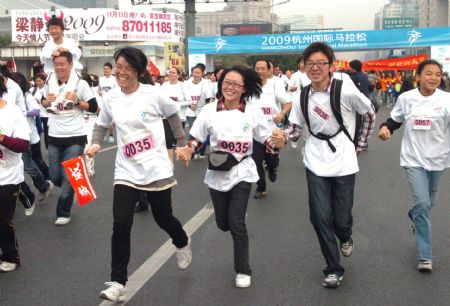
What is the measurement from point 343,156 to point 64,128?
3387 mm

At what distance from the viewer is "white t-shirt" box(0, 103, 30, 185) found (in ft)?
15.4

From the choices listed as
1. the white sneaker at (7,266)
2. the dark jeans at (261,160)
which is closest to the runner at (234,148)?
the white sneaker at (7,266)

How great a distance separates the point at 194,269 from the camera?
486 cm

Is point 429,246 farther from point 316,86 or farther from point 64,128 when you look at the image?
point 64,128

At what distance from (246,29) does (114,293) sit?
106m

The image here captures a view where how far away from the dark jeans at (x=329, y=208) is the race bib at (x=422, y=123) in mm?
845

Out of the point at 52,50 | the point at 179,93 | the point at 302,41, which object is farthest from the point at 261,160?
the point at 302,41

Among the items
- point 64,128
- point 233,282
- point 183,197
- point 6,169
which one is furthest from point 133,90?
point 183,197

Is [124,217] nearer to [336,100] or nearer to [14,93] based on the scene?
[336,100]

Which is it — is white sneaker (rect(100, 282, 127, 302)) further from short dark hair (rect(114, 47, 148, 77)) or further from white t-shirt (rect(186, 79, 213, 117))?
white t-shirt (rect(186, 79, 213, 117))

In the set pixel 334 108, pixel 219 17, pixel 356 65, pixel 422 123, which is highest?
pixel 219 17

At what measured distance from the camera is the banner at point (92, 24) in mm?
55375

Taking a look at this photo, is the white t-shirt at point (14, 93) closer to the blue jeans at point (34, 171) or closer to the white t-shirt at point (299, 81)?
the blue jeans at point (34, 171)

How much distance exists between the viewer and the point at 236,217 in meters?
4.53
